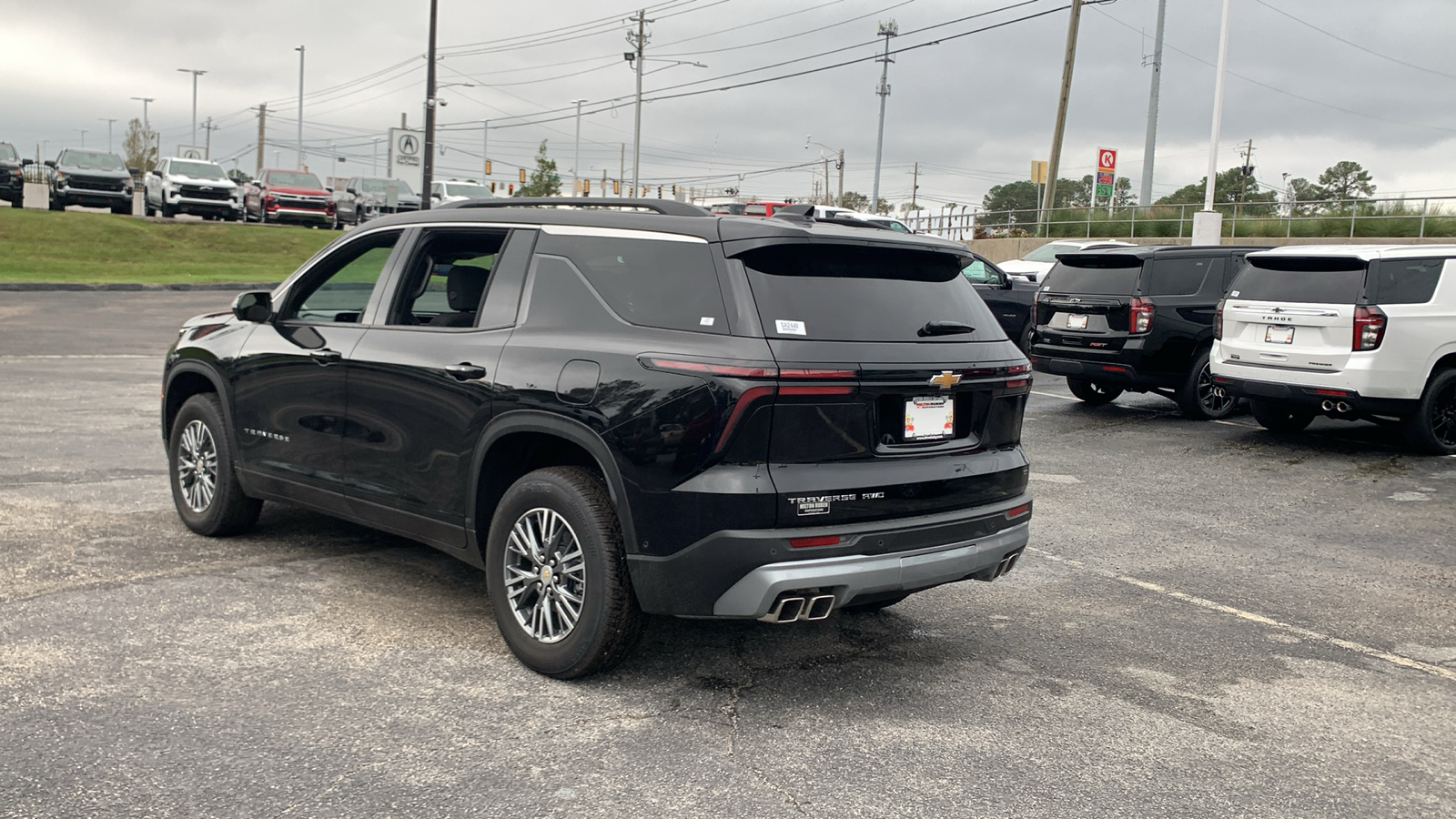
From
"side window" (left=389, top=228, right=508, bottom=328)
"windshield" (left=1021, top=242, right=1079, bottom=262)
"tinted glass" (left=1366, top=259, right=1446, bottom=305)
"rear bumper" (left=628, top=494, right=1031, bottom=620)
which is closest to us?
"rear bumper" (left=628, top=494, right=1031, bottom=620)

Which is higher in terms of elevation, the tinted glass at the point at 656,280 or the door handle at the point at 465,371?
the tinted glass at the point at 656,280

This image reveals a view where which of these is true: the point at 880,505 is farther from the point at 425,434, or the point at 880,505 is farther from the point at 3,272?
the point at 3,272

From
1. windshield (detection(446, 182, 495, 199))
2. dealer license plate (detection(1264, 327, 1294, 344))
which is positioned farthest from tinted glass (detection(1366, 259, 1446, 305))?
windshield (detection(446, 182, 495, 199))

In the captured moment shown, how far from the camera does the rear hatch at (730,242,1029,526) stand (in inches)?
167

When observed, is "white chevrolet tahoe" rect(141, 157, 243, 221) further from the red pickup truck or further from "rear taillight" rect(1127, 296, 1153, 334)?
"rear taillight" rect(1127, 296, 1153, 334)

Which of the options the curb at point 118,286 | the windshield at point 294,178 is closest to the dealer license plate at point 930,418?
the curb at point 118,286

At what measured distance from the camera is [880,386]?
14.5 ft

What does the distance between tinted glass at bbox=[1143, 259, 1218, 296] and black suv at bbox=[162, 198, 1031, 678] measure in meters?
8.59

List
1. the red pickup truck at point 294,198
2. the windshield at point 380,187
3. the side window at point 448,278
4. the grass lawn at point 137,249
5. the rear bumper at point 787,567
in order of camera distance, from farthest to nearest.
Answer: the windshield at point 380,187, the red pickup truck at point 294,198, the grass lawn at point 137,249, the side window at point 448,278, the rear bumper at point 787,567

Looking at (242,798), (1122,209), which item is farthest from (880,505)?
(1122,209)

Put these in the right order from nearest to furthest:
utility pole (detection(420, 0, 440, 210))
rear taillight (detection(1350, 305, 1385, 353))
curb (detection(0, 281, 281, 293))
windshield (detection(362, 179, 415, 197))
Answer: rear taillight (detection(1350, 305, 1385, 353)), curb (detection(0, 281, 281, 293)), utility pole (detection(420, 0, 440, 210)), windshield (detection(362, 179, 415, 197))

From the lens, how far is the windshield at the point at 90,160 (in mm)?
37781

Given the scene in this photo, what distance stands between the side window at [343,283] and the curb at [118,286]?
17208 millimetres

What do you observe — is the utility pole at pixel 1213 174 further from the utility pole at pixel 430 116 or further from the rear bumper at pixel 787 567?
the rear bumper at pixel 787 567
